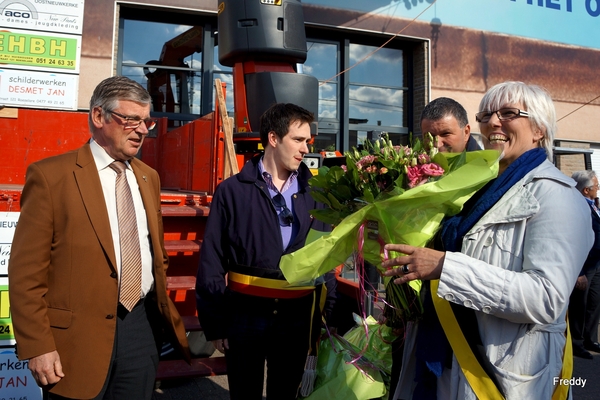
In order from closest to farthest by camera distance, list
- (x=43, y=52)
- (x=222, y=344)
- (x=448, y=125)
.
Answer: (x=222, y=344), (x=448, y=125), (x=43, y=52)

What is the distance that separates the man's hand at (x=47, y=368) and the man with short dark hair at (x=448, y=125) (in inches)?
94.8

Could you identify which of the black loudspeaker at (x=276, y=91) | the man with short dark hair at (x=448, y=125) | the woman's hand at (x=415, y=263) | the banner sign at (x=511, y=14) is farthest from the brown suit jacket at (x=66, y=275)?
the banner sign at (x=511, y=14)

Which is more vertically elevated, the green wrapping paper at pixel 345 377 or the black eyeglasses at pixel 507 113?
the black eyeglasses at pixel 507 113

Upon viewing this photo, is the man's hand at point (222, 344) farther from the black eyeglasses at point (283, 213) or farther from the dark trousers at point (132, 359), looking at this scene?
the black eyeglasses at point (283, 213)

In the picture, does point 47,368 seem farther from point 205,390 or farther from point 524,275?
point 205,390

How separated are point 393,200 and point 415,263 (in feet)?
0.76

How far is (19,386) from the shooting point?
3.46 m

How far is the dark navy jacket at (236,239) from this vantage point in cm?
262

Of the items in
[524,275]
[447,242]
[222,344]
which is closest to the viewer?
[524,275]

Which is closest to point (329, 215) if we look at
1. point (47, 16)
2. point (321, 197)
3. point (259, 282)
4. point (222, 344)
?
point (321, 197)

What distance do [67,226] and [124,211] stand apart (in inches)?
10.4

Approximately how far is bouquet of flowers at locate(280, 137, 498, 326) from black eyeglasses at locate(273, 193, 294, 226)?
657mm

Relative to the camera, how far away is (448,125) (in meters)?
3.19

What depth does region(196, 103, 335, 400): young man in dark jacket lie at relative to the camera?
2.60 m
